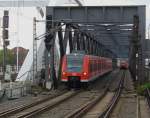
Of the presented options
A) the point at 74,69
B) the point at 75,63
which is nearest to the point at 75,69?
the point at 74,69

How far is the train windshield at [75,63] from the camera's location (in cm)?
4028

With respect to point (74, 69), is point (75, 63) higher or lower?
higher

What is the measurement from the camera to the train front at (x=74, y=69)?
40188 mm

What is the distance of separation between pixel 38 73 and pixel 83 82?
3970mm

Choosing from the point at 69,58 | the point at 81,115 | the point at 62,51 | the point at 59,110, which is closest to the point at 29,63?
the point at 62,51

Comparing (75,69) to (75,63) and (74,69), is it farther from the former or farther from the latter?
(75,63)

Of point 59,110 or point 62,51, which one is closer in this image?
point 59,110

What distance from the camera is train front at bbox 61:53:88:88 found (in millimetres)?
40188

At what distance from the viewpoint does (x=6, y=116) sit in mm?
20672

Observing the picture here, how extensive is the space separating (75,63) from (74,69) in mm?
498

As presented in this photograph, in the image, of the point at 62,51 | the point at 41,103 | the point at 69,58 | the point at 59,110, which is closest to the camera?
the point at 59,110

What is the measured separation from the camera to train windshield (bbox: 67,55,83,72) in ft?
132

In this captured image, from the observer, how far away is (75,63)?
4031cm

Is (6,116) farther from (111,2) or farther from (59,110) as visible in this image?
(111,2)
